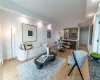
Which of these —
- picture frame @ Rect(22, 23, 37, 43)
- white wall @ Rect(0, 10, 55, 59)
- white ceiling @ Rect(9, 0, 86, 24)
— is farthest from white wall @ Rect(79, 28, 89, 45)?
white wall @ Rect(0, 10, 55, 59)

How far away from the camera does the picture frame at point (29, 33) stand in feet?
14.2

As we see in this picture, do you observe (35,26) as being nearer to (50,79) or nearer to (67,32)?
(50,79)

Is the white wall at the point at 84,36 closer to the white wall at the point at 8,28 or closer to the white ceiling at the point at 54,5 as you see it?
the white ceiling at the point at 54,5

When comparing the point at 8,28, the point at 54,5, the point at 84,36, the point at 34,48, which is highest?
the point at 54,5

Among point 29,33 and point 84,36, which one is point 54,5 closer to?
point 29,33

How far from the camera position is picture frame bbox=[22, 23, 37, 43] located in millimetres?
4341

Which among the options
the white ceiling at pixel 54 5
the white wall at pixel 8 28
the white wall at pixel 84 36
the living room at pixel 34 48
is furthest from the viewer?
the white wall at pixel 84 36

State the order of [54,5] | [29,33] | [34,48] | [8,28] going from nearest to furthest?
[54,5], [8,28], [34,48], [29,33]

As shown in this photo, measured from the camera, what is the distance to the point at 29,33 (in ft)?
15.4

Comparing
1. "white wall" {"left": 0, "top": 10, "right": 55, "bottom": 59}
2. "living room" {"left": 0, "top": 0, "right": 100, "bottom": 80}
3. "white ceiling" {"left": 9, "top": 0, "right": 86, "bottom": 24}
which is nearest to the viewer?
"living room" {"left": 0, "top": 0, "right": 100, "bottom": 80}

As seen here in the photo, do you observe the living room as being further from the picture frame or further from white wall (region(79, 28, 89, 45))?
white wall (region(79, 28, 89, 45))

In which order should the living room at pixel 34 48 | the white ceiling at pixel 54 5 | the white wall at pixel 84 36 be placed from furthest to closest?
the white wall at pixel 84 36 < the white ceiling at pixel 54 5 < the living room at pixel 34 48

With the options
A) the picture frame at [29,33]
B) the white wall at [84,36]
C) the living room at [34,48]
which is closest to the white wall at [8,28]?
the living room at [34,48]

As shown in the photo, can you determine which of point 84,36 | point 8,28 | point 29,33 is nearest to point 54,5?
point 29,33
